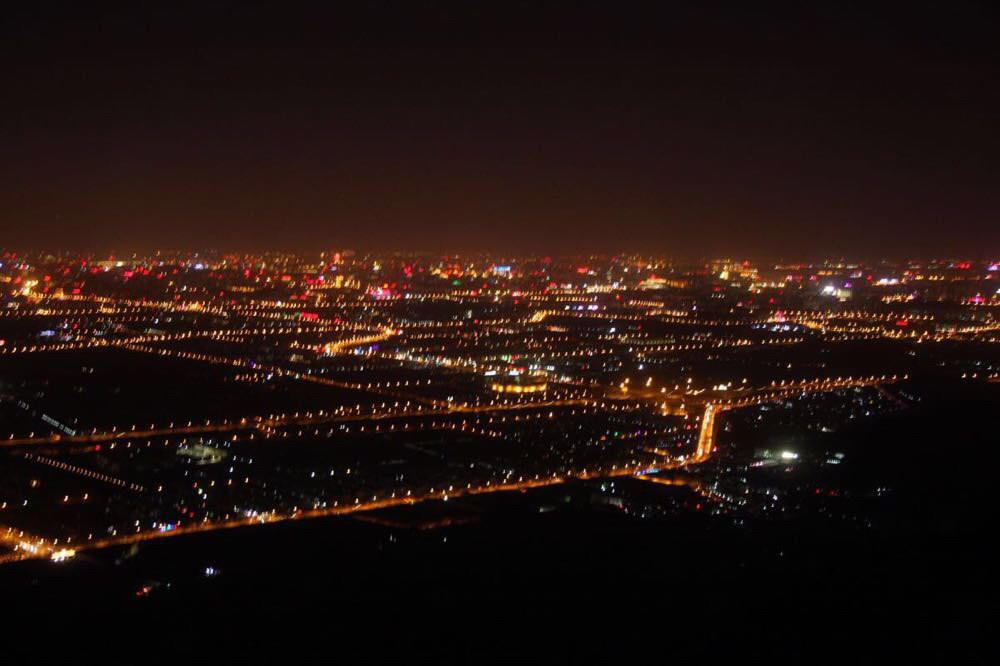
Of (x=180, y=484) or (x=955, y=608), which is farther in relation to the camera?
(x=180, y=484)

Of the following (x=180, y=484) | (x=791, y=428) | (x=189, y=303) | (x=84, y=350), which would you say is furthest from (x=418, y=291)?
(x=180, y=484)

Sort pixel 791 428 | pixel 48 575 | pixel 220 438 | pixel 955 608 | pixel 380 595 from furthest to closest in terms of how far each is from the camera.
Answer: pixel 791 428 < pixel 220 438 < pixel 48 575 < pixel 380 595 < pixel 955 608

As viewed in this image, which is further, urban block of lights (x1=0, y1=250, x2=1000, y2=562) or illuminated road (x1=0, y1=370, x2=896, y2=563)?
urban block of lights (x1=0, y1=250, x2=1000, y2=562)

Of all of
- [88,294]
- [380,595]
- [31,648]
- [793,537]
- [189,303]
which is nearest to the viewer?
[31,648]

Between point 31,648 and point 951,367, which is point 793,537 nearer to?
point 31,648

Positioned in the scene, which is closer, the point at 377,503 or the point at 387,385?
the point at 377,503

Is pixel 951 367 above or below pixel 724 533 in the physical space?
above

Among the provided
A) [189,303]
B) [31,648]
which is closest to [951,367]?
[31,648]

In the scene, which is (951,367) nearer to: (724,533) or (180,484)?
(724,533)

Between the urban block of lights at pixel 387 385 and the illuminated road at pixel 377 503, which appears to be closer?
the illuminated road at pixel 377 503

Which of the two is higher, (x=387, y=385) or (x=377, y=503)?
(x=387, y=385)

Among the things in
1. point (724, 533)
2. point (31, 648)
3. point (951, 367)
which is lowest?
point (31, 648)
